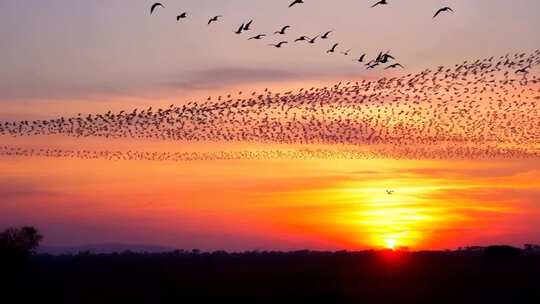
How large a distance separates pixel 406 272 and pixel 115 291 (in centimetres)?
3049

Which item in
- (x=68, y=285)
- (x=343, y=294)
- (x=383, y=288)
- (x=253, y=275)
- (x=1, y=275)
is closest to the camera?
(x=343, y=294)

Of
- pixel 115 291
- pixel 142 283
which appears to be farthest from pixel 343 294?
pixel 142 283

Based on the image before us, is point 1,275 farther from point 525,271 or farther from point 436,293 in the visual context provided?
point 525,271

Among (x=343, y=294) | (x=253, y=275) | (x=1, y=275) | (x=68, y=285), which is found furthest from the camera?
(x=253, y=275)

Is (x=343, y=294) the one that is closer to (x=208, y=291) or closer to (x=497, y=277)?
(x=208, y=291)

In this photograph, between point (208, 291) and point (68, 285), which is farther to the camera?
point (68, 285)

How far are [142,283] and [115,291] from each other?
9984 mm

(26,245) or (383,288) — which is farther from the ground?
(26,245)

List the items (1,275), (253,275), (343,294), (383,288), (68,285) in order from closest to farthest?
(343,294) < (383,288) < (1,275) < (68,285) < (253,275)

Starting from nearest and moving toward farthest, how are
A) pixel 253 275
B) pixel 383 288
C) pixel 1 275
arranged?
1. pixel 383 288
2. pixel 1 275
3. pixel 253 275

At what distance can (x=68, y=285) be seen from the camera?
83.9 metres

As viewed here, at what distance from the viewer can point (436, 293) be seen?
66875mm

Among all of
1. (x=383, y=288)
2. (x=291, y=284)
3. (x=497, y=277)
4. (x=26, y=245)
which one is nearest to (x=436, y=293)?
(x=383, y=288)

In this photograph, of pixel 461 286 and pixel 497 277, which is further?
pixel 497 277
